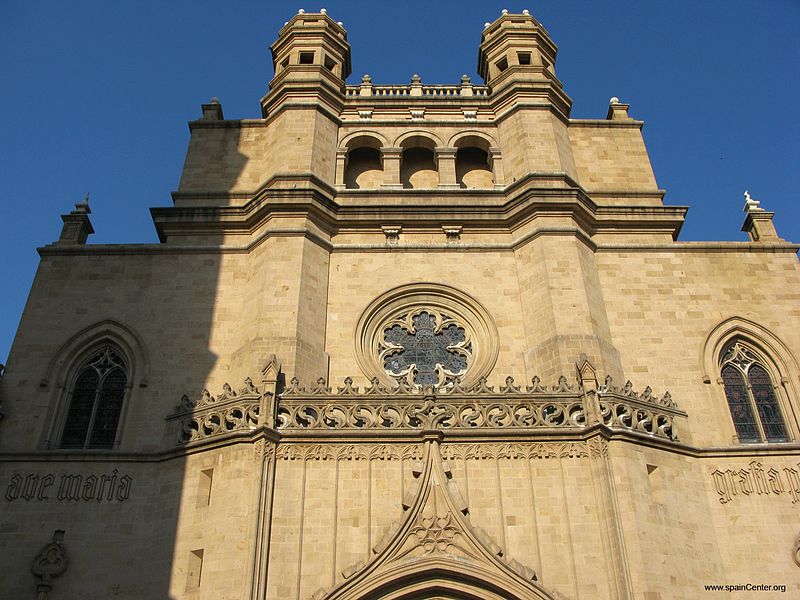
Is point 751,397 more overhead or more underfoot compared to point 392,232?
more underfoot

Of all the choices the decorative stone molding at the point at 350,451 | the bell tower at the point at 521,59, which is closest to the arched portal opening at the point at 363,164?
the bell tower at the point at 521,59

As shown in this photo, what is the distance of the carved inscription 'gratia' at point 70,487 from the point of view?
45.4 ft

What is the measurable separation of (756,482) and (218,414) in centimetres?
943

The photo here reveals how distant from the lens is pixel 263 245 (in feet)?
56.6

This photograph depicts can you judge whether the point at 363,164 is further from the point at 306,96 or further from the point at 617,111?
the point at 617,111

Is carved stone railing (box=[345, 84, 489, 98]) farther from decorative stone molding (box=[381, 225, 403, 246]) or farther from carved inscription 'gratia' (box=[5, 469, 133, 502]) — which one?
carved inscription 'gratia' (box=[5, 469, 133, 502])

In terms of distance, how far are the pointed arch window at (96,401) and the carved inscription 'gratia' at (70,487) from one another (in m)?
0.92

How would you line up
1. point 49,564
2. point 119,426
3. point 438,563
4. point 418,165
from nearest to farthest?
point 438,563 < point 49,564 < point 119,426 < point 418,165

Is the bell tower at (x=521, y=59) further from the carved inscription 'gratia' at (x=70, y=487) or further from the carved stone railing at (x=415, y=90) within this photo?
the carved inscription 'gratia' at (x=70, y=487)

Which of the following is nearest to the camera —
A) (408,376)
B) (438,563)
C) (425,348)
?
(438,563)

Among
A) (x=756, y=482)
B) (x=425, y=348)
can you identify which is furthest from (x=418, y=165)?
(x=756, y=482)

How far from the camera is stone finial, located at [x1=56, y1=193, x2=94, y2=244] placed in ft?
58.4

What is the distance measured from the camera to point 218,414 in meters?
13.9

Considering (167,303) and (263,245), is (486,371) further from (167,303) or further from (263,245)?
(167,303)
